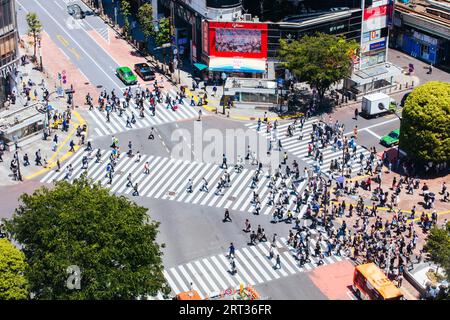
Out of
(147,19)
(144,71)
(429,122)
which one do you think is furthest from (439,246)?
(147,19)

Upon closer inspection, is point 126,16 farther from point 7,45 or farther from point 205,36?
point 7,45

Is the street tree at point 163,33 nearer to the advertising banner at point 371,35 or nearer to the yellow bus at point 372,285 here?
the advertising banner at point 371,35

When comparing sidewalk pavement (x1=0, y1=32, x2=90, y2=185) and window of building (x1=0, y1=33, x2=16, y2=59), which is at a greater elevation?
window of building (x1=0, y1=33, x2=16, y2=59)

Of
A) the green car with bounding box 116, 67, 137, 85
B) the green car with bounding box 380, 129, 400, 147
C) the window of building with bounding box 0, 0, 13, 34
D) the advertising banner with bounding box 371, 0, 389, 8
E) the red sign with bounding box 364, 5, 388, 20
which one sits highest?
the window of building with bounding box 0, 0, 13, 34

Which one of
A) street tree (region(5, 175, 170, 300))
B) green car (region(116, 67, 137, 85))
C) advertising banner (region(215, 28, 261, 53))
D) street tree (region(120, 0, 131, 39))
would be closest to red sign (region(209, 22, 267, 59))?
advertising banner (region(215, 28, 261, 53))

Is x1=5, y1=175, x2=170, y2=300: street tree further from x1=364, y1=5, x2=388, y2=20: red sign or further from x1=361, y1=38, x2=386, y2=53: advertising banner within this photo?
x1=361, y1=38, x2=386, y2=53: advertising banner

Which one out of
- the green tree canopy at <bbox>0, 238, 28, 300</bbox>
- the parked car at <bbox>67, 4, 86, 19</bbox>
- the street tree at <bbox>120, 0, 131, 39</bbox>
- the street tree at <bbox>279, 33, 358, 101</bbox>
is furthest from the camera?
the parked car at <bbox>67, 4, 86, 19</bbox>

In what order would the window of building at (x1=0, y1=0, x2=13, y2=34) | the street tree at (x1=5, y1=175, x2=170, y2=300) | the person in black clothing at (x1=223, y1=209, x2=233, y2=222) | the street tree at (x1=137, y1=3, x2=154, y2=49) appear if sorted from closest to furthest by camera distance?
the street tree at (x1=5, y1=175, x2=170, y2=300), the person in black clothing at (x1=223, y1=209, x2=233, y2=222), the window of building at (x1=0, y1=0, x2=13, y2=34), the street tree at (x1=137, y1=3, x2=154, y2=49)

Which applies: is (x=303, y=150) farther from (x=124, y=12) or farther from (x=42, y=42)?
(x=42, y=42)
